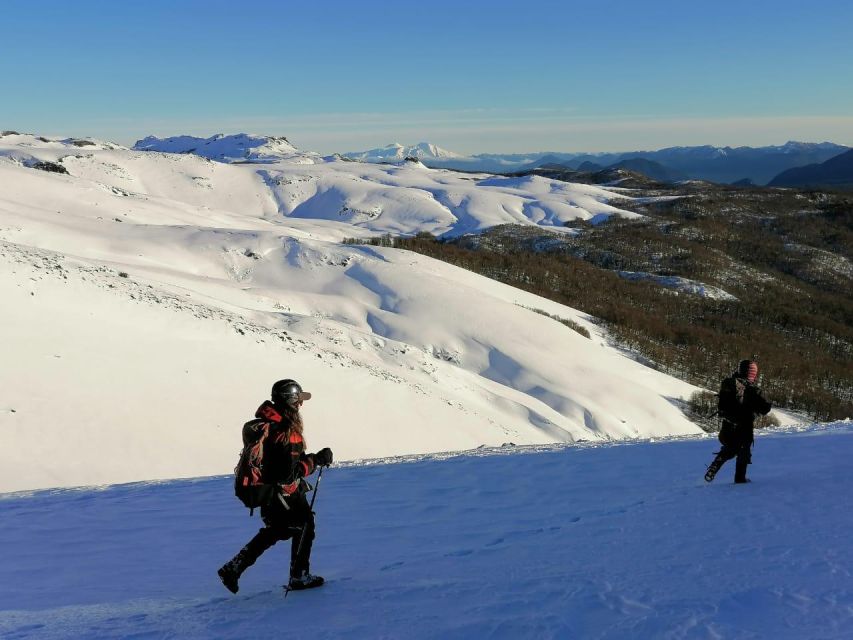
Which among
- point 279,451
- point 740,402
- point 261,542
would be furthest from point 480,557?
point 740,402

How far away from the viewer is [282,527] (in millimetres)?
6023

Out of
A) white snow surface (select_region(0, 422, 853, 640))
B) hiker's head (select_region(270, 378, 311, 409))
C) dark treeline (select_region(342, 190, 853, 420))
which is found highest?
hiker's head (select_region(270, 378, 311, 409))

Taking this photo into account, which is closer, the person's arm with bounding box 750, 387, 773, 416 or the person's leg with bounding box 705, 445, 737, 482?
the person's arm with bounding box 750, 387, 773, 416

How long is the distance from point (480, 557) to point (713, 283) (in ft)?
476

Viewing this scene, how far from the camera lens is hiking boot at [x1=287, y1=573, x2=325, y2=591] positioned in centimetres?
638

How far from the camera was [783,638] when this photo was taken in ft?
15.5

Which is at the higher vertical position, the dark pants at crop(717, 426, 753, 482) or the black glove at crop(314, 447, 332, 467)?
the black glove at crop(314, 447, 332, 467)

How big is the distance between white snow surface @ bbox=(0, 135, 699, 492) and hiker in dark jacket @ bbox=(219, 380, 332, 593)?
48.2 ft

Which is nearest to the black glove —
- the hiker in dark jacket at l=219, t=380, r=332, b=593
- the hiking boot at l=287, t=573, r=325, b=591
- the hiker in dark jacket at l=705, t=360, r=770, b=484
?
the hiker in dark jacket at l=219, t=380, r=332, b=593

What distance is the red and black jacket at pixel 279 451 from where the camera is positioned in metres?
5.77

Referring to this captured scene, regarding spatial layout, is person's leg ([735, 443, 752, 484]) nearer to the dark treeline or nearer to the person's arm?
the person's arm

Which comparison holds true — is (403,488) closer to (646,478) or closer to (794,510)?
(646,478)

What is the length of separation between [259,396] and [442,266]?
1904 inches

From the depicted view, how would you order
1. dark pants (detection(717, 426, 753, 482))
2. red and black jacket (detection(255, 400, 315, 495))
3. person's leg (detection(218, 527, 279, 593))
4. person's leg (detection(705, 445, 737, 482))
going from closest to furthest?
1. red and black jacket (detection(255, 400, 315, 495))
2. person's leg (detection(218, 527, 279, 593))
3. dark pants (detection(717, 426, 753, 482))
4. person's leg (detection(705, 445, 737, 482))
